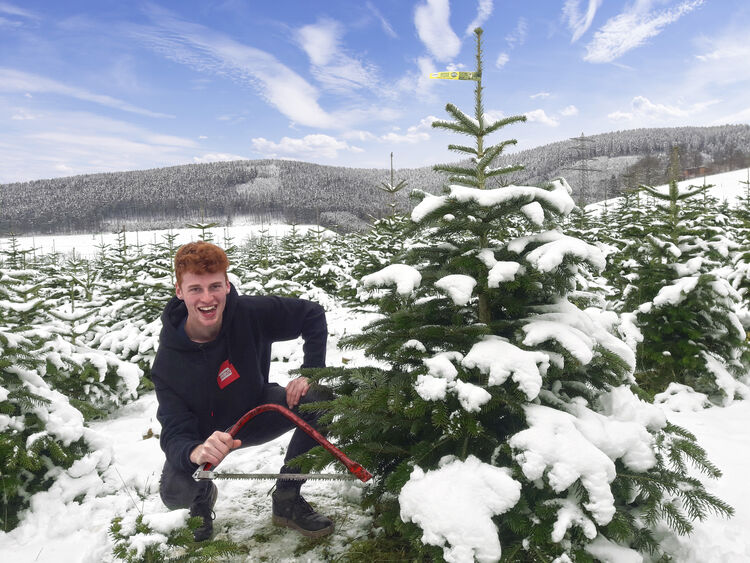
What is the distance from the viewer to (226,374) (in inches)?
119

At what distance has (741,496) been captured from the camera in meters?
2.77

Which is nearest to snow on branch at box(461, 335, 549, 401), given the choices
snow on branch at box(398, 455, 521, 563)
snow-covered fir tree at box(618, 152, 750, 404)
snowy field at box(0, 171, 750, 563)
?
snow on branch at box(398, 455, 521, 563)

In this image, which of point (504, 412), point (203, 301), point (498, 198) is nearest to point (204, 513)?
point (203, 301)

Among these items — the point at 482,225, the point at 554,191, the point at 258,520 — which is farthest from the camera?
the point at 258,520

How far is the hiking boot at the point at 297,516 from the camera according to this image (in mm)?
2787

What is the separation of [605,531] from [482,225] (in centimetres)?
170

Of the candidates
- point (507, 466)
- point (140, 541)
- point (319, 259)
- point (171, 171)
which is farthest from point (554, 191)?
point (171, 171)

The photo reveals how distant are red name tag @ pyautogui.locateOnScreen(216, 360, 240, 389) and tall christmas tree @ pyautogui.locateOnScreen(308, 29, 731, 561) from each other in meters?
0.78

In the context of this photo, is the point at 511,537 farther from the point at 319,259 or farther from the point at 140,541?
the point at 319,259

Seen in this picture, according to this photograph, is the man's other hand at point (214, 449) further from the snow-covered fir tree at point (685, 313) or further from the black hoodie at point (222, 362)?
the snow-covered fir tree at point (685, 313)

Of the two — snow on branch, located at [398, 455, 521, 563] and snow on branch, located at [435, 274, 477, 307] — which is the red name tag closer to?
snow on branch, located at [398, 455, 521, 563]

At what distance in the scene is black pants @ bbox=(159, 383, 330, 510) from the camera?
274 cm

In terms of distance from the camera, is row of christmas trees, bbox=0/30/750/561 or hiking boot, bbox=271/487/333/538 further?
hiking boot, bbox=271/487/333/538

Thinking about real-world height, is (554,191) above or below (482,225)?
above
